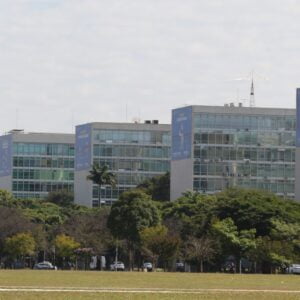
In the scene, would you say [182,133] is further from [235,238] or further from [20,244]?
[235,238]

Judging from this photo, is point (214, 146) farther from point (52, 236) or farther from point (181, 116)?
point (52, 236)

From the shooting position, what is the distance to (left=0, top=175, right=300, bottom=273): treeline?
117 metres

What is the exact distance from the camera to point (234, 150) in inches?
7205

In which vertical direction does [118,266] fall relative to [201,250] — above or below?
below

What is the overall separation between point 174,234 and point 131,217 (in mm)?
5209

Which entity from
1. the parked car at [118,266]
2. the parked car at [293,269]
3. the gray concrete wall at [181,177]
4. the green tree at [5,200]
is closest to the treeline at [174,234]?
the parked car at [293,269]

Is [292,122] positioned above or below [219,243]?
above

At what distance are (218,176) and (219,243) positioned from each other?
64599mm

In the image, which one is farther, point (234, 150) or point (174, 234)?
point (234, 150)

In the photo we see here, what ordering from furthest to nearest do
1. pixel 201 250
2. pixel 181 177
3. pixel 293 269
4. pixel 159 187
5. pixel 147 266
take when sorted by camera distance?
pixel 159 187, pixel 181 177, pixel 147 266, pixel 201 250, pixel 293 269

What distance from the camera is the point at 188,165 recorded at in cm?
18062

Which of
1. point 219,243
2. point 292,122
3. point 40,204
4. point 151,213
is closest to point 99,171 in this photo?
point 40,204

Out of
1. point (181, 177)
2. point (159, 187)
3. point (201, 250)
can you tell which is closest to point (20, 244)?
point (201, 250)

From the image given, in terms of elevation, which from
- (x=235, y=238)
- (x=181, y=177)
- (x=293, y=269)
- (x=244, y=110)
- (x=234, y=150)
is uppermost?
(x=244, y=110)
